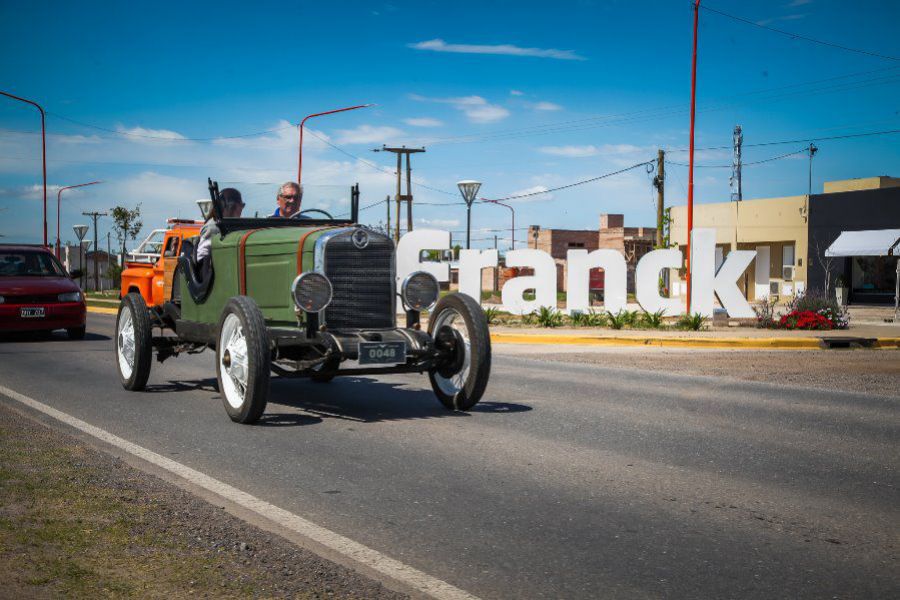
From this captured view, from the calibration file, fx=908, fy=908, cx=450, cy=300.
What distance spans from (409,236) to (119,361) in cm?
1605

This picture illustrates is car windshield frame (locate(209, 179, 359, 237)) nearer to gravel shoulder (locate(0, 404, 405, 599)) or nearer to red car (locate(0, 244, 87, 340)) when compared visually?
gravel shoulder (locate(0, 404, 405, 599))

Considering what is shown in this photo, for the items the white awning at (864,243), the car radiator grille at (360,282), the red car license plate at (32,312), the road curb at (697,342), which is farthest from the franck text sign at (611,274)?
the white awning at (864,243)

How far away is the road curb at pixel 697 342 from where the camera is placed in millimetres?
17672

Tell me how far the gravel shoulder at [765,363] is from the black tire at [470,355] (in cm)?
506

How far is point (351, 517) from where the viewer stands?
4.86 m

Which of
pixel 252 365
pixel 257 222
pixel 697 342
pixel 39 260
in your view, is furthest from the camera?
pixel 697 342

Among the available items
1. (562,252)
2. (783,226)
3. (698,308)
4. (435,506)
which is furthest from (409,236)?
(562,252)

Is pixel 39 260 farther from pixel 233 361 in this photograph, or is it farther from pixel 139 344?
pixel 233 361

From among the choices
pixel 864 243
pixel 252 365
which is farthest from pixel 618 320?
pixel 864 243

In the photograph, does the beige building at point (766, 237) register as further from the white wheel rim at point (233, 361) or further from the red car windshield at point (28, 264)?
the white wheel rim at point (233, 361)

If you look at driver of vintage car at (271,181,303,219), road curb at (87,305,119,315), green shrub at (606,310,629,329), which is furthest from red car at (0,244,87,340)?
road curb at (87,305,119,315)

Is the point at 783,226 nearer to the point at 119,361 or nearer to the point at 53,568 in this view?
the point at 119,361

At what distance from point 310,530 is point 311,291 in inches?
135

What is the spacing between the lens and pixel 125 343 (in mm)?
10227
